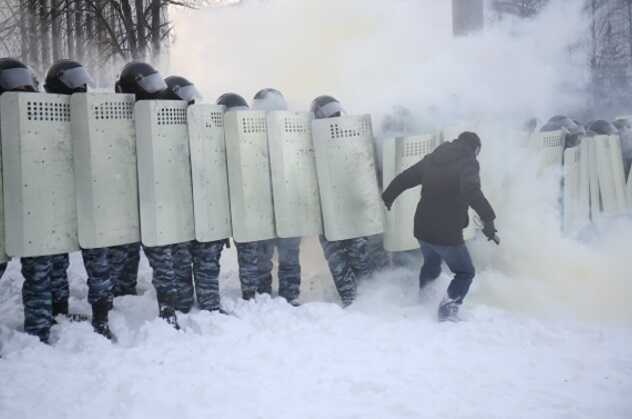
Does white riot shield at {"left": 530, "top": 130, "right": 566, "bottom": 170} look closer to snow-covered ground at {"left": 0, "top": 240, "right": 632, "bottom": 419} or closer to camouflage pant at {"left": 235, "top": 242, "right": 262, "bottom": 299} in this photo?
snow-covered ground at {"left": 0, "top": 240, "right": 632, "bottom": 419}

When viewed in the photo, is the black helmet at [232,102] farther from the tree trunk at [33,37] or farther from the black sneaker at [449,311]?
the tree trunk at [33,37]

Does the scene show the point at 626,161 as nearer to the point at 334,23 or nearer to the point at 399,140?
the point at 399,140

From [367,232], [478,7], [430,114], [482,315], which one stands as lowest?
[482,315]

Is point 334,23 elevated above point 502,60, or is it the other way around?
point 334,23

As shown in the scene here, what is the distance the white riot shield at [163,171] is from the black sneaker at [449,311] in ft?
8.03

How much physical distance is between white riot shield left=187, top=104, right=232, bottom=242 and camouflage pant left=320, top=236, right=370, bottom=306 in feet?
3.65

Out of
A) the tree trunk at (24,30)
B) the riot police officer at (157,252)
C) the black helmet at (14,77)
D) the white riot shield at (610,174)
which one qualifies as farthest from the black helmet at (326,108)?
the tree trunk at (24,30)

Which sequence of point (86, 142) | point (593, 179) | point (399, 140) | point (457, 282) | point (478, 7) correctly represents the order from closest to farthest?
1. point (86, 142)
2. point (457, 282)
3. point (399, 140)
4. point (593, 179)
5. point (478, 7)

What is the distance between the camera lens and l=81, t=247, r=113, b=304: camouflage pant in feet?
15.0

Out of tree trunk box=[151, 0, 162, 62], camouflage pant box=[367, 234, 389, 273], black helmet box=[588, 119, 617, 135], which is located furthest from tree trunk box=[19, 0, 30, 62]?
black helmet box=[588, 119, 617, 135]

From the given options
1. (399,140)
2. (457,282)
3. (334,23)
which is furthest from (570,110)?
(457,282)

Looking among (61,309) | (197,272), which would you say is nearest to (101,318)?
(61,309)

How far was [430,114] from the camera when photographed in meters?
6.66

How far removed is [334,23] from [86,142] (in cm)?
867
